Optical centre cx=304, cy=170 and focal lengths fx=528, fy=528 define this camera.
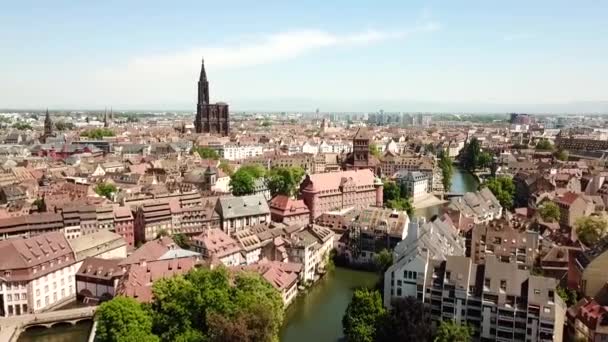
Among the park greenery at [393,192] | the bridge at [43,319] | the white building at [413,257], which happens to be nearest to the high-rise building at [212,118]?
the park greenery at [393,192]

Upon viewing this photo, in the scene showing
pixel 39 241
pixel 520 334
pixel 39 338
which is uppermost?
pixel 39 241

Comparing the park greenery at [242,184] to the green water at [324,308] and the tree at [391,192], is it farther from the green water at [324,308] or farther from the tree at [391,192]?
the green water at [324,308]

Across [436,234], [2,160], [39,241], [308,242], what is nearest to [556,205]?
[436,234]

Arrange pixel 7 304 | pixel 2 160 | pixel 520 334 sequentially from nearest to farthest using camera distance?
1. pixel 520 334
2. pixel 7 304
3. pixel 2 160

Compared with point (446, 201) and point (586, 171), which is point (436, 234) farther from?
point (586, 171)

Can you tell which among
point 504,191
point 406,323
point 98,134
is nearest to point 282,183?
point 504,191

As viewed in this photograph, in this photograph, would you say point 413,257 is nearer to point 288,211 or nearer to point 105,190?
point 288,211

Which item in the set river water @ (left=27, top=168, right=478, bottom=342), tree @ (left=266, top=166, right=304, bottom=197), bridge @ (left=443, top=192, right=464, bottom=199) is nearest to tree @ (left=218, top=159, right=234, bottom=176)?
tree @ (left=266, top=166, right=304, bottom=197)
